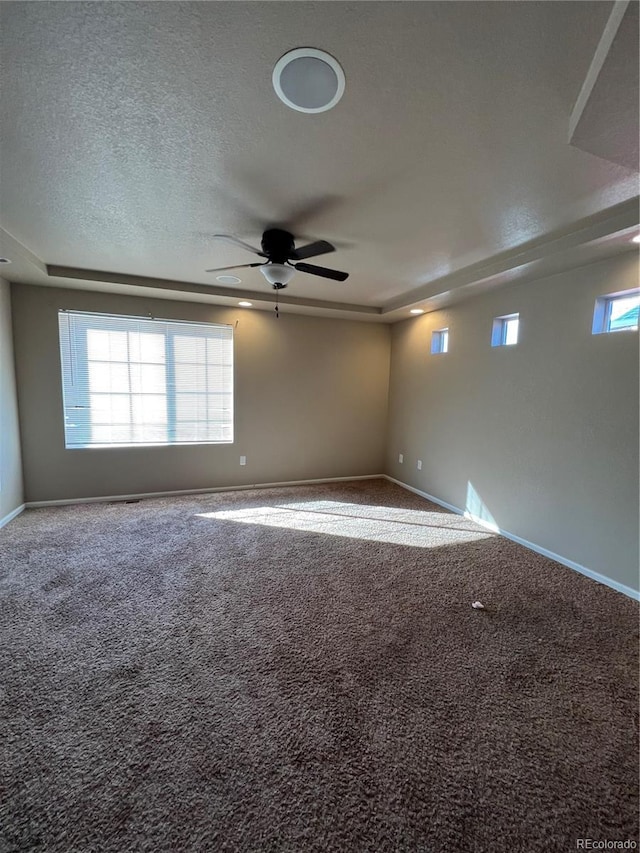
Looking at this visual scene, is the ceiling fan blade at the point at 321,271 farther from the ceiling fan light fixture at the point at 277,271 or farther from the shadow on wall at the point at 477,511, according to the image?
the shadow on wall at the point at 477,511

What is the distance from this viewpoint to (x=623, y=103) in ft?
3.99

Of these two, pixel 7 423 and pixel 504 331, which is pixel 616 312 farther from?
pixel 7 423

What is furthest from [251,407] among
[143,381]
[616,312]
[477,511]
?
[616,312]

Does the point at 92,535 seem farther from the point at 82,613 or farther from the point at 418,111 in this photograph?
the point at 418,111

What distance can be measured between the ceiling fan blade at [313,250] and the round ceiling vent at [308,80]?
0.85 meters

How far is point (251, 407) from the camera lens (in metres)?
4.76

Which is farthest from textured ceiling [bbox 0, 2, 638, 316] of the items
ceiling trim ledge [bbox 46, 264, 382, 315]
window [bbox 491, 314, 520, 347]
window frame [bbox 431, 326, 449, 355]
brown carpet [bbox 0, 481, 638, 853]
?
brown carpet [bbox 0, 481, 638, 853]

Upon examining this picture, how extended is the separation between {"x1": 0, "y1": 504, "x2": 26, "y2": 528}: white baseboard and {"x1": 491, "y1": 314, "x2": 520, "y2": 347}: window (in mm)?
5242

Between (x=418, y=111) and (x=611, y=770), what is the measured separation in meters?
2.75

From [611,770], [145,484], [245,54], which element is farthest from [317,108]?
[145,484]

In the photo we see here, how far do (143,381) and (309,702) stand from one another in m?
3.86

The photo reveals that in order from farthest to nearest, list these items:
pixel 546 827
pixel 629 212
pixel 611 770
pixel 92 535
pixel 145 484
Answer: pixel 145 484 → pixel 92 535 → pixel 629 212 → pixel 611 770 → pixel 546 827

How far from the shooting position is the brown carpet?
1191 mm

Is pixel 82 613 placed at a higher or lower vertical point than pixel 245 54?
lower
